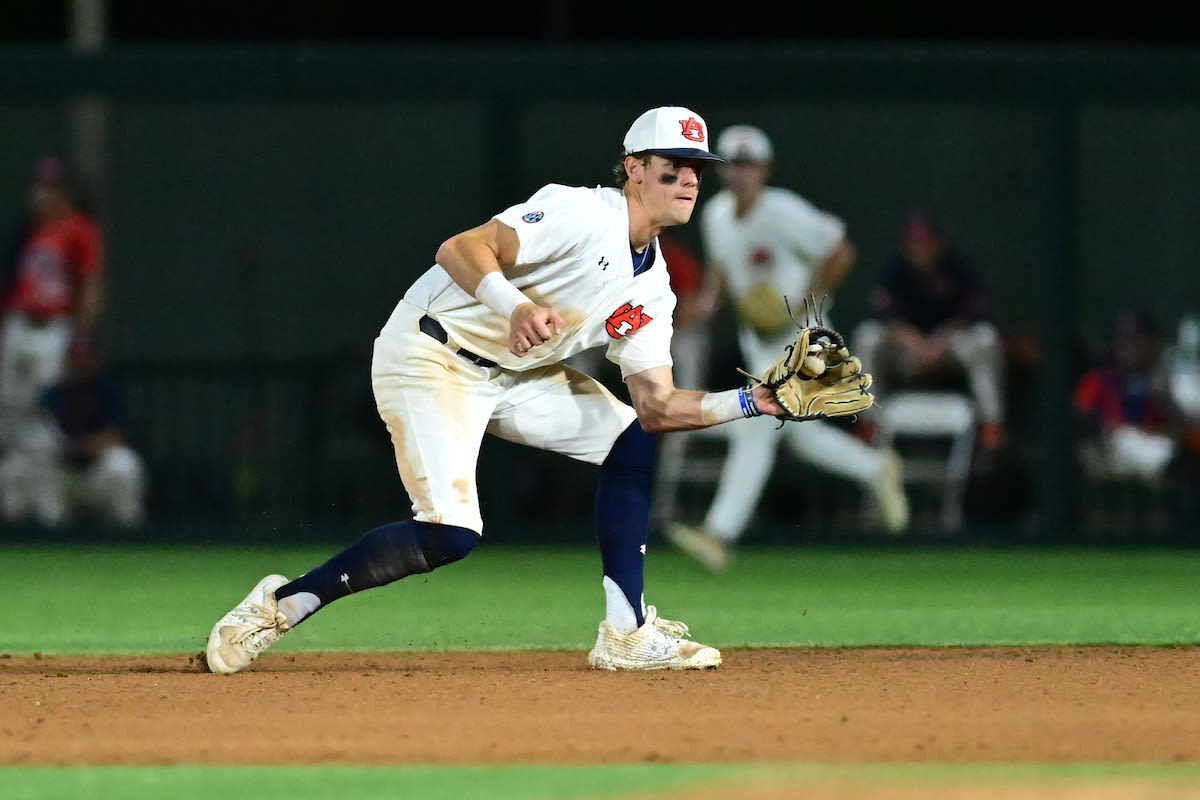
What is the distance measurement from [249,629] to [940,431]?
6.98 metres

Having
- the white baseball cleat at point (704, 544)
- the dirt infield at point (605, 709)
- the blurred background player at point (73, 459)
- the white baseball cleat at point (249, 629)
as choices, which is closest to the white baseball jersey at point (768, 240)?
the white baseball cleat at point (704, 544)

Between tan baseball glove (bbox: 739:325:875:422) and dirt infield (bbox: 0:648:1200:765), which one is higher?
tan baseball glove (bbox: 739:325:875:422)

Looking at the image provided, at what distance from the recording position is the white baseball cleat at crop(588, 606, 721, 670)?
6473mm

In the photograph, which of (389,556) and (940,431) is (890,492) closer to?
(940,431)

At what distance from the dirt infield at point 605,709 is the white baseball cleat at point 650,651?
0.07 meters

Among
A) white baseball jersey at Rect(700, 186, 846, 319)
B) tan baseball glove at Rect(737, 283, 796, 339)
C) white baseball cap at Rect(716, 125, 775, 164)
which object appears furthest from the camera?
white baseball jersey at Rect(700, 186, 846, 319)

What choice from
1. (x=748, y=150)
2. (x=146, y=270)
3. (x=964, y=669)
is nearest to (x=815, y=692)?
(x=964, y=669)

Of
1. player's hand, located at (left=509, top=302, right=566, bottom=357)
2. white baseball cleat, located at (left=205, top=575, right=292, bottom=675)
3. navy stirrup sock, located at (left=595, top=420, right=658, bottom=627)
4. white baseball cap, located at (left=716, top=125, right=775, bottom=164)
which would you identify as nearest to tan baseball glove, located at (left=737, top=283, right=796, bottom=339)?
white baseball cap, located at (left=716, top=125, right=775, bottom=164)

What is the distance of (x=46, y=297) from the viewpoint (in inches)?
489

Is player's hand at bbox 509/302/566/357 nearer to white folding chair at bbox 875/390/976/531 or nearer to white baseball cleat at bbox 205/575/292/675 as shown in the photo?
white baseball cleat at bbox 205/575/292/675

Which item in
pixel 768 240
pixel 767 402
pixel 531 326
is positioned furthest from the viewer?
pixel 768 240

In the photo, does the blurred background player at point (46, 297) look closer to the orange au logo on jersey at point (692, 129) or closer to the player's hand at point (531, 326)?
the orange au logo on jersey at point (692, 129)

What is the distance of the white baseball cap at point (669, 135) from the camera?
6.22 m

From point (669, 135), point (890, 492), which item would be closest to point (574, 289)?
point (669, 135)
